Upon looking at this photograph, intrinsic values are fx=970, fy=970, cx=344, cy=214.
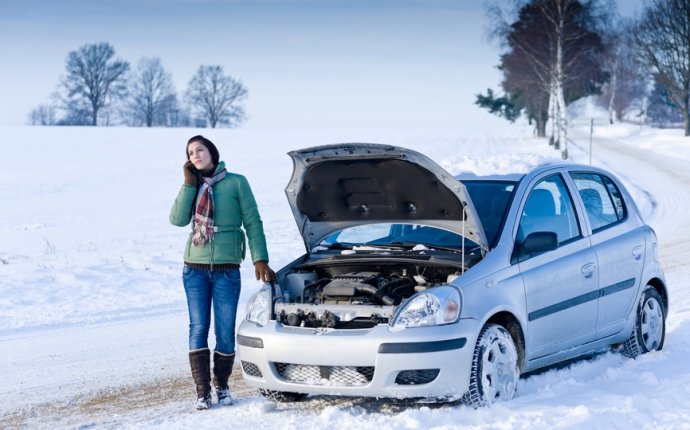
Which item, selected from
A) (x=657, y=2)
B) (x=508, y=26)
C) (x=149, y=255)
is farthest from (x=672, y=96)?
(x=149, y=255)

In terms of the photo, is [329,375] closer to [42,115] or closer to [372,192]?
[372,192]

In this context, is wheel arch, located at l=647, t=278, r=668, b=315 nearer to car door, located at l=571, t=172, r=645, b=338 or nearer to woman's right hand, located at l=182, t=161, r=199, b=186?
car door, located at l=571, t=172, r=645, b=338

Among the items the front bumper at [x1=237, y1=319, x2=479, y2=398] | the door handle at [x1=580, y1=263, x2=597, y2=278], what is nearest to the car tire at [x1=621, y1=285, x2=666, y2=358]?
the door handle at [x1=580, y1=263, x2=597, y2=278]

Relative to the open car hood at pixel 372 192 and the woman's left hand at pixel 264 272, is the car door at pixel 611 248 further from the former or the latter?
the woman's left hand at pixel 264 272

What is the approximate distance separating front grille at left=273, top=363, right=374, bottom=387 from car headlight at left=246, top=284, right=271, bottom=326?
380 mm

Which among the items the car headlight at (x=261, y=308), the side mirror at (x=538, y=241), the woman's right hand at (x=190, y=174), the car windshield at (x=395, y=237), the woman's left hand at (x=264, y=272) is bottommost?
the car headlight at (x=261, y=308)

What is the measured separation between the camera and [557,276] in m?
6.80

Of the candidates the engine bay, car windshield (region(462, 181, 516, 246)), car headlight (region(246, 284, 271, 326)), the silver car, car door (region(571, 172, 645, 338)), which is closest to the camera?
the silver car

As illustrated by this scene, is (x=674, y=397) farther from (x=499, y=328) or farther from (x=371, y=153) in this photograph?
(x=371, y=153)

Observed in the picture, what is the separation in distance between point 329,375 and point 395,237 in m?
1.77

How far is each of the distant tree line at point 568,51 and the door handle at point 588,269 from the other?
117ft

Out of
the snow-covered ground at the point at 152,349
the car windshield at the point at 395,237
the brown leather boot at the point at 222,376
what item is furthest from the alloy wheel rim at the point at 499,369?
the brown leather boot at the point at 222,376

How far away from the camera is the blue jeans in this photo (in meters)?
6.65

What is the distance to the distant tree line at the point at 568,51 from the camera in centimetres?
4525
